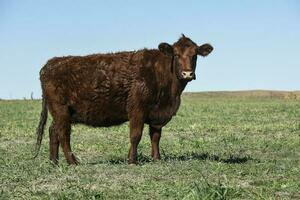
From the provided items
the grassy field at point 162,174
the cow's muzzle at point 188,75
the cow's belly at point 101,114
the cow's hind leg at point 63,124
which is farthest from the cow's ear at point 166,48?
the cow's hind leg at point 63,124

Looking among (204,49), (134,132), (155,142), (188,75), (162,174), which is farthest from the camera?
(204,49)

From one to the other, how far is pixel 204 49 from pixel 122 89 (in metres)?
2.16

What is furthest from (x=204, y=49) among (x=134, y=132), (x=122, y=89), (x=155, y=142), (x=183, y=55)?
(x=134, y=132)

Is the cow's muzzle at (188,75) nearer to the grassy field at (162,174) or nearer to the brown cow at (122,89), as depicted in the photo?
the brown cow at (122,89)

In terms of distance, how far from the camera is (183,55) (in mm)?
12750

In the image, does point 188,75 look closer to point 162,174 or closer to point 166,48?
point 166,48

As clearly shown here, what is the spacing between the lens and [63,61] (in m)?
13.5

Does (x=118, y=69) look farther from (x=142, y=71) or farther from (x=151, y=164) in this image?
(x=151, y=164)

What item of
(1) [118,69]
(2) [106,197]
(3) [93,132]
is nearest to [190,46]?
(1) [118,69]

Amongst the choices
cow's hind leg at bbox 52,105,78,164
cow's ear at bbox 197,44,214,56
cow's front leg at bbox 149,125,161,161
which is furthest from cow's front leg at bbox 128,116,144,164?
cow's ear at bbox 197,44,214,56

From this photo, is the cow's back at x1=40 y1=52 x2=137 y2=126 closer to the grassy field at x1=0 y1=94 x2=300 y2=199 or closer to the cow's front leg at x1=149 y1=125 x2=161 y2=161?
the cow's front leg at x1=149 y1=125 x2=161 y2=161

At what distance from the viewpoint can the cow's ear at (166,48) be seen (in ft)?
42.6

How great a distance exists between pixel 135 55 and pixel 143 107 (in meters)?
1.30

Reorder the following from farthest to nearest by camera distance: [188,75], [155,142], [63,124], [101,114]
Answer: [155,142] → [63,124] → [101,114] → [188,75]
